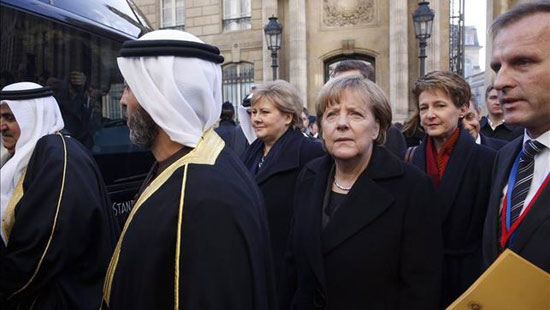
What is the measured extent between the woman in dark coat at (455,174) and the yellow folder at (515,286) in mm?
1508

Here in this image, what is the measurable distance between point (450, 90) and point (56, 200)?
8.42 ft

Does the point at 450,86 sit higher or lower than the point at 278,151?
higher

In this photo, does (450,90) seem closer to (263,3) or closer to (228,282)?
(228,282)

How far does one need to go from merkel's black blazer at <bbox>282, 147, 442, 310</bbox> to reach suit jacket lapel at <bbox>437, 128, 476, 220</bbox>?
407mm

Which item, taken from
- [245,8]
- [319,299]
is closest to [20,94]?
[319,299]

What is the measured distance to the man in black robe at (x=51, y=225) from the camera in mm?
2684

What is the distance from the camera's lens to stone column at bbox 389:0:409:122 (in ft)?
54.4

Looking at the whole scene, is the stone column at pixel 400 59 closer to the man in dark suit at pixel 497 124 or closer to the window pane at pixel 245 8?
the window pane at pixel 245 8

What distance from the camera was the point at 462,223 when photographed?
2830 millimetres

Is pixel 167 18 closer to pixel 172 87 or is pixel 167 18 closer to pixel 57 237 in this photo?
pixel 57 237

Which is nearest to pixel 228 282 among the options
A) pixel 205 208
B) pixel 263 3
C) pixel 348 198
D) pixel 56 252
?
pixel 205 208

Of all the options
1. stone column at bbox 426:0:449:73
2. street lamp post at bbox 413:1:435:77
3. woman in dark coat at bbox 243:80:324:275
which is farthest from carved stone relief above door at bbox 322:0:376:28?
woman in dark coat at bbox 243:80:324:275

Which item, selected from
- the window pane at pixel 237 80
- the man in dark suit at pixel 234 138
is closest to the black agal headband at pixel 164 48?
the man in dark suit at pixel 234 138

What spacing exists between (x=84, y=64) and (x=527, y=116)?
3.99 metres
